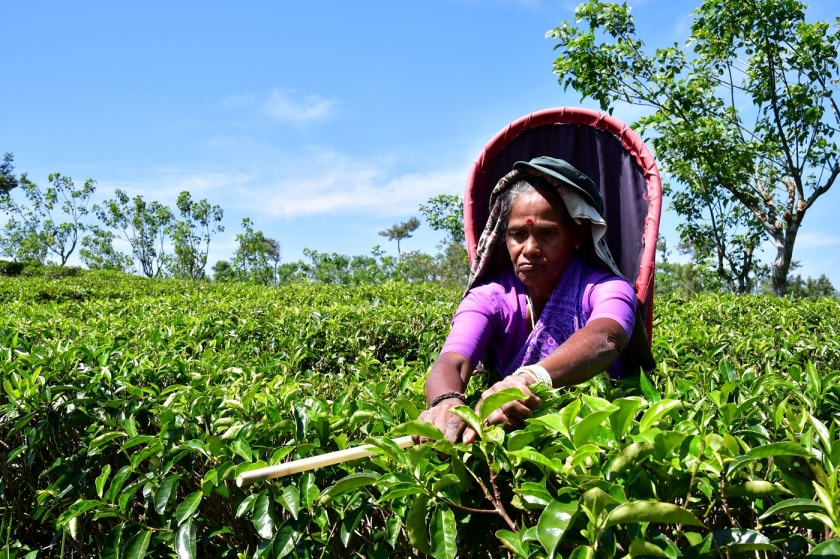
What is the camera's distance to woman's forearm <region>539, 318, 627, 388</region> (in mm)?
1681

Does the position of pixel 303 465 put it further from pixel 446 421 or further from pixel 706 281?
pixel 706 281

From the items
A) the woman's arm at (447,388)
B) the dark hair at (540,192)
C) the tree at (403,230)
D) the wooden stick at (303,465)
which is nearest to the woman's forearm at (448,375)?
the woman's arm at (447,388)

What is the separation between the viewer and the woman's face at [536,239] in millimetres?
2109

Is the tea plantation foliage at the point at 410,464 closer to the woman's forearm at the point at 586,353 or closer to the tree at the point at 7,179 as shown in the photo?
the woman's forearm at the point at 586,353

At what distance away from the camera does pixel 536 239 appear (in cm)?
213

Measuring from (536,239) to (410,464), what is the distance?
1.17 m

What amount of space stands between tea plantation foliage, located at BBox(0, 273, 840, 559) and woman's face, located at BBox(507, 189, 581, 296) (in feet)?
1.43

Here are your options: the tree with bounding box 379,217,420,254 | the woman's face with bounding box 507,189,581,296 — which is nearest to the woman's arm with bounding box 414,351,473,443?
the woman's face with bounding box 507,189,581,296

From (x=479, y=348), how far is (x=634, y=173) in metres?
1.15

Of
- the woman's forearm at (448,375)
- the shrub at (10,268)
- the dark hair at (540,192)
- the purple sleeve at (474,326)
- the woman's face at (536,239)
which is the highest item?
the shrub at (10,268)

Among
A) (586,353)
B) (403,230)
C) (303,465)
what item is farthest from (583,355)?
(403,230)

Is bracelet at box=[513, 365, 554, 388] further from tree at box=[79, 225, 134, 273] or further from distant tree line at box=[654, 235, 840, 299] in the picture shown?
tree at box=[79, 225, 134, 273]

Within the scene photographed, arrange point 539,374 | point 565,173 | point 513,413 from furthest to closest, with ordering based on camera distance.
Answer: point 565,173
point 539,374
point 513,413

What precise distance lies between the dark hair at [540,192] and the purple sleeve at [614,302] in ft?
0.80
